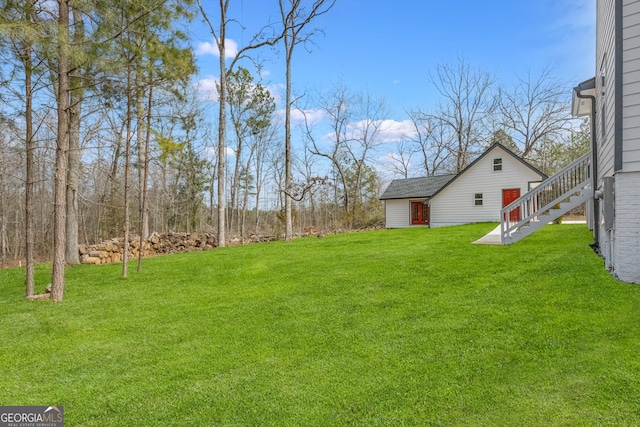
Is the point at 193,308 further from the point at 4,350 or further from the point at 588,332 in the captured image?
the point at 588,332

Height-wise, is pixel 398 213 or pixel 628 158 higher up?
pixel 628 158

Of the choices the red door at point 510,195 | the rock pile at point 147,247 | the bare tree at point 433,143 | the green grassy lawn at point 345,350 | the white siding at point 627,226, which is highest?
the bare tree at point 433,143

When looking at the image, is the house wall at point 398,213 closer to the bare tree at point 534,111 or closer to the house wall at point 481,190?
the house wall at point 481,190

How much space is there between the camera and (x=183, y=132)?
18.9 meters

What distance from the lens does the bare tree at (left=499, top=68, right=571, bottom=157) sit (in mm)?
22672

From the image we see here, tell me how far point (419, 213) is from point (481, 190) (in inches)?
152

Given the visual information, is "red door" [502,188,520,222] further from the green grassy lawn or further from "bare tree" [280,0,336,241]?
the green grassy lawn

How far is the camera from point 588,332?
321cm

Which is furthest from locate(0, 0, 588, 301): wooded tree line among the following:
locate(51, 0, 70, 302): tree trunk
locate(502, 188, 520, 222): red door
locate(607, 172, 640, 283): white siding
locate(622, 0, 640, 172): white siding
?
locate(502, 188, 520, 222): red door

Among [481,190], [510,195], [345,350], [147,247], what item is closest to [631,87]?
[345,350]

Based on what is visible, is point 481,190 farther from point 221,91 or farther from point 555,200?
point 221,91

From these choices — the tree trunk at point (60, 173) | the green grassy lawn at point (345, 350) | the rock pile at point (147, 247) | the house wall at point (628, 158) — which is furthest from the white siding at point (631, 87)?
the rock pile at point (147, 247)

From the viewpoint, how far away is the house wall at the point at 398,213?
2014 cm

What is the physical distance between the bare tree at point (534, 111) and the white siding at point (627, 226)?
2216cm
